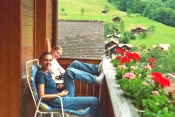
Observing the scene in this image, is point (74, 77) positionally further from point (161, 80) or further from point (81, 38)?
point (81, 38)

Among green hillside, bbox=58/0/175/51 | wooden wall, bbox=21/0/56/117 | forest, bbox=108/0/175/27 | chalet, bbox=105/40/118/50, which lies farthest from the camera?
chalet, bbox=105/40/118/50

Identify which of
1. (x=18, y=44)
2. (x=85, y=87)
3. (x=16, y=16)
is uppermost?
(x=16, y=16)

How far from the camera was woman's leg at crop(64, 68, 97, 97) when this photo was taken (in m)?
3.47

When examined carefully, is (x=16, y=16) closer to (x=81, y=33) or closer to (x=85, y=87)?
(x=85, y=87)

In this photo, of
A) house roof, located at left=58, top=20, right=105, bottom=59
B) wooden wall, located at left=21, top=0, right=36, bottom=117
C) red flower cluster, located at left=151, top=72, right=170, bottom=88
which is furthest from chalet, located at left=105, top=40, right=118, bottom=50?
red flower cluster, located at left=151, top=72, right=170, bottom=88

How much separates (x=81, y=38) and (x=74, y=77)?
2.89 meters

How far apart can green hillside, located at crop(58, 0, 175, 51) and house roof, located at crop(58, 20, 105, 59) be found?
0.64 feet

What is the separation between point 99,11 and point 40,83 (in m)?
2.92

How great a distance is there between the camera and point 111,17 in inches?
222

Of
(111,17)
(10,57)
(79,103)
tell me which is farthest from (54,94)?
(111,17)

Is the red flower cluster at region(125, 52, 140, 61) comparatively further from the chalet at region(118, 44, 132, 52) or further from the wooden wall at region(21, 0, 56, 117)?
the wooden wall at region(21, 0, 56, 117)

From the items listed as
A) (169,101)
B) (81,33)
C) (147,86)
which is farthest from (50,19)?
(169,101)

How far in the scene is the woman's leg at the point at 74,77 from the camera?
3.47m

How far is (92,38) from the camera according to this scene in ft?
20.6
